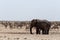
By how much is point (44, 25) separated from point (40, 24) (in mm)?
370

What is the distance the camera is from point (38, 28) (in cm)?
2761

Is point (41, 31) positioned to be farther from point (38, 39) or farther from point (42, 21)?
point (38, 39)

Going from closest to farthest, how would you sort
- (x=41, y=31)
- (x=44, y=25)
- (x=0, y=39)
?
(x=0, y=39)
(x=44, y=25)
(x=41, y=31)

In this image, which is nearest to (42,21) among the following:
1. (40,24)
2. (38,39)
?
(40,24)

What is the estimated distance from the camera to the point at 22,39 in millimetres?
21406

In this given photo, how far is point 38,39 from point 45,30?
5803 millimetres

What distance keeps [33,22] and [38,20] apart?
504 mm

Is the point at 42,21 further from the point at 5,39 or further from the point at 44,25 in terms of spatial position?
the point at 5,39

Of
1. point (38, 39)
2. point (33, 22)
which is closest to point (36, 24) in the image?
point (33, 22)

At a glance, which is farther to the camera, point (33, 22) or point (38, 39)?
point (33, 22)

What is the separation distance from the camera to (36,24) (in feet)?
90.8

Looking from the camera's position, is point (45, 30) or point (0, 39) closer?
point (0, 39)

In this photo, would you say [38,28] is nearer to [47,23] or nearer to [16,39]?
[47,23]

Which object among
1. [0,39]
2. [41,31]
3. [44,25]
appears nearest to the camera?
[0,39]
